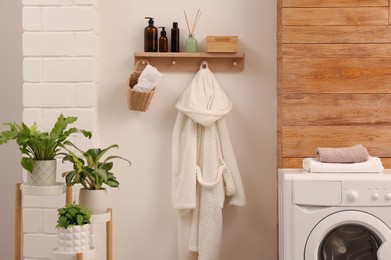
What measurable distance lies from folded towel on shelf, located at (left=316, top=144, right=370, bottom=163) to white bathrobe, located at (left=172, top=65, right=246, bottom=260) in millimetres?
559

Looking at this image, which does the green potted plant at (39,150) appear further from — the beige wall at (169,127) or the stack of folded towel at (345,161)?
the stack of folded towel at (345,161)

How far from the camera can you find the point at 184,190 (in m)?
3.30

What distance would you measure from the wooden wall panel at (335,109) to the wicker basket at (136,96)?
0.73 m

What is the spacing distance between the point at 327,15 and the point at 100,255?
181 centimetres

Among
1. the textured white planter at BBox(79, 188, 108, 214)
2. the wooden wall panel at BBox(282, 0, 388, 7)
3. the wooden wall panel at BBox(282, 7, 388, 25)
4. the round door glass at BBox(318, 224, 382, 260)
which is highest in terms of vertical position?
the wooden wall panel at BBox(282, 0, 388, 7)

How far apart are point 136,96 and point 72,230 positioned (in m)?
1.08

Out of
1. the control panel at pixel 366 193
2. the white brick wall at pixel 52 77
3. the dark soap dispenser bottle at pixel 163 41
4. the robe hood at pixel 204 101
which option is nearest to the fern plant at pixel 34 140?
the white brick wall at pixel 52 77

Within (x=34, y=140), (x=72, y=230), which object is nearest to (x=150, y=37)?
(x=34, y=140)

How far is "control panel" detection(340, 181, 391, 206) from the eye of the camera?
280cm

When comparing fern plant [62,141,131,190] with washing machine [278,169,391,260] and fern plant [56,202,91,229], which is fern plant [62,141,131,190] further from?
washing machine [278,169,391,260]

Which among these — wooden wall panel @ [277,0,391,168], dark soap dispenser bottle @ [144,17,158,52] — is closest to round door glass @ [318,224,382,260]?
wooden wall panel @ [277,0,391,168]

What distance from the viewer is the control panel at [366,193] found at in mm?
2803

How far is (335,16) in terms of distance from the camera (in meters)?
3.23

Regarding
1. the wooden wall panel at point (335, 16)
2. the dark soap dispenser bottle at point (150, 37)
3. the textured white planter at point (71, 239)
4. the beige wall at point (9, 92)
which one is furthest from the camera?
the beige wall at point (9, 92)
